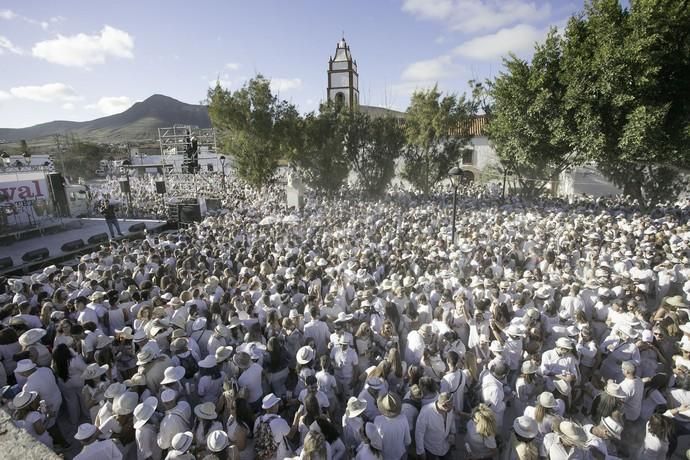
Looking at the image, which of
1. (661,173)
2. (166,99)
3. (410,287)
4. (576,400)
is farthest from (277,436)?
(166,99)

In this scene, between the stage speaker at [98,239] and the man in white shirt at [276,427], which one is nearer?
the man in white shirt at [276,427]

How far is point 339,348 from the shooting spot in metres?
4.81

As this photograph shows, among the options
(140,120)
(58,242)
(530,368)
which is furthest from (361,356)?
(140,120)

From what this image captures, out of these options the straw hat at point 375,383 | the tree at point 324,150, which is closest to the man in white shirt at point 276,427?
the straw hat at point 375,383

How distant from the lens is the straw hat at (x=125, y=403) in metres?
3.58

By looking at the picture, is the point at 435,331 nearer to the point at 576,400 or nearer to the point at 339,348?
the point at 339,348

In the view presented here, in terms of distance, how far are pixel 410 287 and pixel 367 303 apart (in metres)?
1.05

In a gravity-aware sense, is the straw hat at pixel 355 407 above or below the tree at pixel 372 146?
below

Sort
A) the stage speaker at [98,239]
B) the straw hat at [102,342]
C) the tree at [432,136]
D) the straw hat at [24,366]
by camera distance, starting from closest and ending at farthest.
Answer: the straw hat at [24,366] → the straw hat at [102,342] → the stage speaker at [98,239] → the tree at [432,136]

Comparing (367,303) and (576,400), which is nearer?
(576,400)

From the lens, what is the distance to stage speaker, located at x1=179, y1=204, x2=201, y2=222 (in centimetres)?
1784

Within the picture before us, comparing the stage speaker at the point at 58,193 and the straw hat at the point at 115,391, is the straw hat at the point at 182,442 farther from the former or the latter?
the stage speaker at the point at 58,193

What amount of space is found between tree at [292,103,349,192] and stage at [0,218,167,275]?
9400 millimetres

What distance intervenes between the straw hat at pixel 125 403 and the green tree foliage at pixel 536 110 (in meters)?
15.2
